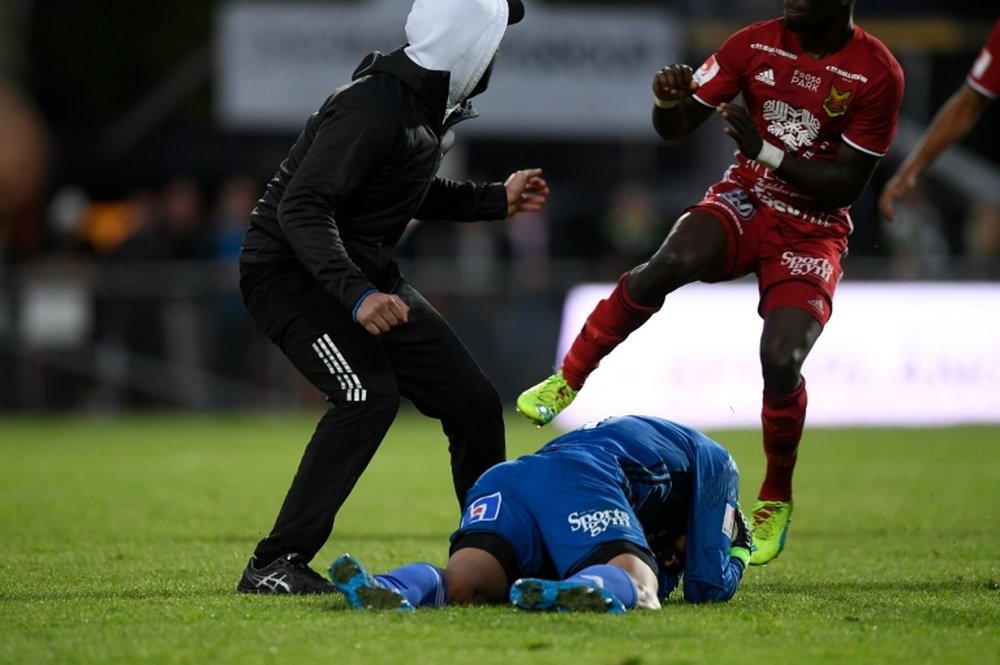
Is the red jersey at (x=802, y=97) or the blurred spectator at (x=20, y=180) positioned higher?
the red jersey at (x=802, y=97)

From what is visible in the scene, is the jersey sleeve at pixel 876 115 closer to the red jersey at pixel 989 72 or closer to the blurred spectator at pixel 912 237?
the red jersey at pixel 989 72

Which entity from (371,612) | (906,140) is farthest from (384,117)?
(906,140)

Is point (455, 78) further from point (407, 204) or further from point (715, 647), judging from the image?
point (715, 647)

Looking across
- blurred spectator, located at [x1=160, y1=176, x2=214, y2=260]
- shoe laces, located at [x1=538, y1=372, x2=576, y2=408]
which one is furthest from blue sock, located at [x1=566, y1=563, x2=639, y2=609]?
blurred spectator, located at [x1=160, y1=176, x2=214, y2=260]

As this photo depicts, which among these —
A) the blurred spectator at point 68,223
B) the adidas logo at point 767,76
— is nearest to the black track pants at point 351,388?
the adidas logo at point 767,76

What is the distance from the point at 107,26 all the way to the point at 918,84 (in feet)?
47.4

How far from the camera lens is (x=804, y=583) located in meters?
7.00

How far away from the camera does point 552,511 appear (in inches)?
229

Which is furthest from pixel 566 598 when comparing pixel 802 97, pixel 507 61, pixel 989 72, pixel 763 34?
pixel 507 61

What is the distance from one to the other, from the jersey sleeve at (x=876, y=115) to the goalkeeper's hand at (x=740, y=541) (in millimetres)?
1906

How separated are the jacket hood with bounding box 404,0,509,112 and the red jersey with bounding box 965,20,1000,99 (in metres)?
2.40

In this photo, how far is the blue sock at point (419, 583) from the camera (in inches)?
228

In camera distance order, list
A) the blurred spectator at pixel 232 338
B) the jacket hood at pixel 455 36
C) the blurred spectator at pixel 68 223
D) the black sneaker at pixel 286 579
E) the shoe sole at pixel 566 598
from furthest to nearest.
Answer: the blurred spectator at pixel 68 223, the blurred spectator at pixel 232 338, the jacket hood at pixel 455 36, the black sneaker at pixel 286 579, the shoe sole at pixel 566 598

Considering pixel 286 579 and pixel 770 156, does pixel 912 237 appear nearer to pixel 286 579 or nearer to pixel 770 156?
pixel 770 156
